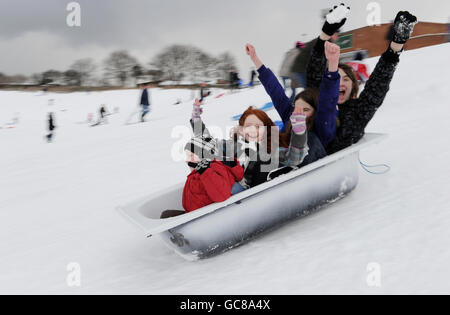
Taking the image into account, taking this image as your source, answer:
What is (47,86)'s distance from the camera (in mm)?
21438

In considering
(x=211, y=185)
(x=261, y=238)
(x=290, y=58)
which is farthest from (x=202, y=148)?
(x=290, y=58)

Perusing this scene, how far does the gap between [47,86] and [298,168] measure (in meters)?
22.7

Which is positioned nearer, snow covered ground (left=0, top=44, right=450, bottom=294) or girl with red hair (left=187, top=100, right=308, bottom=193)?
snow covered ground (left=0, top=44, right=450, bottom=294)

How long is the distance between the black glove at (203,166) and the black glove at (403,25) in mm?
1231

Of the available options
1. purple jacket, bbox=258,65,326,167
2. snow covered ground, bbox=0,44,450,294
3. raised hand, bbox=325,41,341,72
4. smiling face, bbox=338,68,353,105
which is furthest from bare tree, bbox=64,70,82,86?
raised hand, bbox=325,41,341,72

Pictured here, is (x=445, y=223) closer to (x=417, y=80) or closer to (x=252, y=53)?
(x=252, y=53)

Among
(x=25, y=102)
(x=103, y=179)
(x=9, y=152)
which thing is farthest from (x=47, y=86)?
(x=103, y=179)

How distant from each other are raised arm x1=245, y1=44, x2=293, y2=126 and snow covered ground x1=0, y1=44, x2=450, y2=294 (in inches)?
30.0

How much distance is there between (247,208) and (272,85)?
1009 millimetres

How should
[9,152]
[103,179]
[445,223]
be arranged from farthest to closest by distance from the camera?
[9,152], [103,179], [445,223]

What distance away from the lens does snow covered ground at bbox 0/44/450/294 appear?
5.34 ft

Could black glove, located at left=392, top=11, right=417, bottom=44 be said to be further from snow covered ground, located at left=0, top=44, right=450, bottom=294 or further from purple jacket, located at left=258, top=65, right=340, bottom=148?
snow covered ground, located at left=0, top=44, right=450, bottom=294

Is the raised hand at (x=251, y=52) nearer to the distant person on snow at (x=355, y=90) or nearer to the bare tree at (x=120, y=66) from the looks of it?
the distant person on snow at (x=355, y=90)

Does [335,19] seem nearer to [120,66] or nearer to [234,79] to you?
[234,79]
